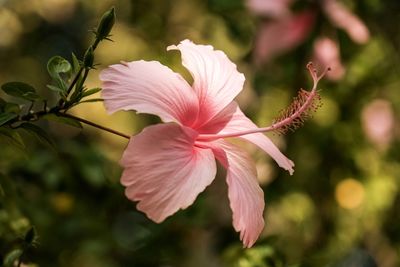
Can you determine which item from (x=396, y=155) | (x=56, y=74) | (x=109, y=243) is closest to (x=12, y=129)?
(x=56, y=74)

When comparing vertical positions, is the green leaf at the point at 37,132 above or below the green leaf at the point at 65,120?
below

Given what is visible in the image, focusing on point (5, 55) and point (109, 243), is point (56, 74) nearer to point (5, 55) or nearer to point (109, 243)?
point (109, 243)

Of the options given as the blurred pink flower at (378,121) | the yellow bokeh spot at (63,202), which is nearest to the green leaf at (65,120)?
the yellow bokeh spot at (63,202)

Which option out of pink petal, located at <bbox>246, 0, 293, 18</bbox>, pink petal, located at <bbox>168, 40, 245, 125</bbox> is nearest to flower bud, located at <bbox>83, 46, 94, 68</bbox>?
pink petal, located at <bbox>168, 40, 245, 125</bbox>

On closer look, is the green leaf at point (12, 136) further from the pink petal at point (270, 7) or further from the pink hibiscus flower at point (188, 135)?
the pink petal at point (270, 7)

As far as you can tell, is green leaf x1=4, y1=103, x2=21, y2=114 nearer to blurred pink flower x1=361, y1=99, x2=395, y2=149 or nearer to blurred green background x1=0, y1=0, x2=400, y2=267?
blurred green background x1=0, y1=0, x2=400, y2=267

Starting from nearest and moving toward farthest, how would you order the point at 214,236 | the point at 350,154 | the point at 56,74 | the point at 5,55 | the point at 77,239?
the point at 56,74, the point at 77,239, the point at 214,236, the point at 350,154, the point at 5,55
